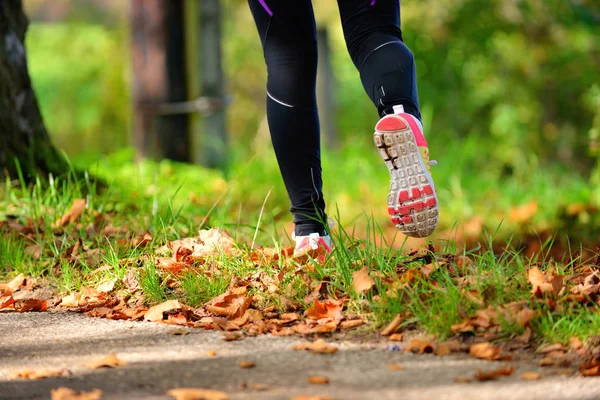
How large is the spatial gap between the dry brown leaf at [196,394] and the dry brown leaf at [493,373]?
517 millimetres

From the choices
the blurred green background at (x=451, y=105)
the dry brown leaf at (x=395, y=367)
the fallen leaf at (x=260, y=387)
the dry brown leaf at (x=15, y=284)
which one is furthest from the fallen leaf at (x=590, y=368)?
the blurred green background at (x=451, y=105)

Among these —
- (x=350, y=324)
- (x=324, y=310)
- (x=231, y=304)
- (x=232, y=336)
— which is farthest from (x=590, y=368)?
(x=231, y=304)

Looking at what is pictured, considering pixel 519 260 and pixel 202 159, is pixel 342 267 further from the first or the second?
pixel 202 159

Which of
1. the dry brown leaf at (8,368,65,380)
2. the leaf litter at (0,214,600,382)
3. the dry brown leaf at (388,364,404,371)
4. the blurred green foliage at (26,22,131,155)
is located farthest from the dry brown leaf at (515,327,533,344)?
the blurred green foliage at (26,22,131,155)

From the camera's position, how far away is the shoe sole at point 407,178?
228 centimetres

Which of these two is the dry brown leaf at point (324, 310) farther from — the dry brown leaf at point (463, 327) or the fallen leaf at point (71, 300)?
the fallen leaf at point (71, 300)

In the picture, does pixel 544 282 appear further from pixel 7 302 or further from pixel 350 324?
pixel 7 302

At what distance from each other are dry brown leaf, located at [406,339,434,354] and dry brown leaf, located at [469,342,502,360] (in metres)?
0.09

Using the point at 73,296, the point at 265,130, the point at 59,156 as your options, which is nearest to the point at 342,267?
the point at 73,296

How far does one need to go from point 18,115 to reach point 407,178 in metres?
2.02

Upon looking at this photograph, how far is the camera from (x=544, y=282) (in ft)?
7.00

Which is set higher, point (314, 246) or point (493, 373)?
point (314, 246)

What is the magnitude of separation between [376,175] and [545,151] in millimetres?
4836

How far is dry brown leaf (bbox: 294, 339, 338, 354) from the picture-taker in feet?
6.38
